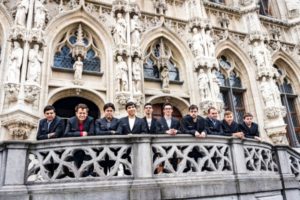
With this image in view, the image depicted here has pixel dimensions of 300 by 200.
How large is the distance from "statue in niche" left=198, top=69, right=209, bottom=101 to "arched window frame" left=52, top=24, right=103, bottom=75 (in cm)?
415

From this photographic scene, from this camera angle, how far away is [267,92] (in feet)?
41.4

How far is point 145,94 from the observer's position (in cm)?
1077

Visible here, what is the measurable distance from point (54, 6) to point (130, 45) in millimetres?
3320

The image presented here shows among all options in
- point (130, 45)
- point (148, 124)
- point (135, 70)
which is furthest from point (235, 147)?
point (130, 45)

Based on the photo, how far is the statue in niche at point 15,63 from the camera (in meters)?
8.27

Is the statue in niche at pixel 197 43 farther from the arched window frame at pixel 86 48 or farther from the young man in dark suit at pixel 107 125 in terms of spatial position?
the young man in dark suit at pixel 107 125

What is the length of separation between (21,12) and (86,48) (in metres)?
2.54

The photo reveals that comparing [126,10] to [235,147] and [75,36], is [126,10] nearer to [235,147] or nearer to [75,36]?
[75,36]

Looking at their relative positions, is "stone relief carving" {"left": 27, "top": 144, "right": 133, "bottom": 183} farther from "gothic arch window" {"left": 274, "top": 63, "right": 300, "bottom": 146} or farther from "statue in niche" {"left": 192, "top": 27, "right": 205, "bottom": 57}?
"gothic arch window" {"left": 274, "top": 63, "right": 300, "bottom": 146}

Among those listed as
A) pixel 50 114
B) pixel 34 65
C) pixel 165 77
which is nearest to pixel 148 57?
pixel 165 77

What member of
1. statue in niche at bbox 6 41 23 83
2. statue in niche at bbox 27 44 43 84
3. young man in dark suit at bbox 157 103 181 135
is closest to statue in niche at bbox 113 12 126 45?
statue in niche at bbox 27 44 43 84

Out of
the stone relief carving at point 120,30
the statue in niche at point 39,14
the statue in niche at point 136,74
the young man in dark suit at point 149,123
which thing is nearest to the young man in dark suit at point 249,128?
the young man in dark suit at point 149,123

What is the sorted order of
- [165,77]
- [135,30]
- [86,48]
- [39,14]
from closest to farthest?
[39,14], [86,48], [135,30], [165,77]

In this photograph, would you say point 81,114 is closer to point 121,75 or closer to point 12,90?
point 12,90
